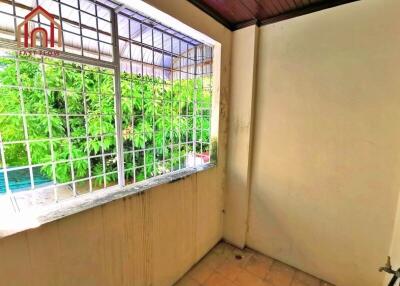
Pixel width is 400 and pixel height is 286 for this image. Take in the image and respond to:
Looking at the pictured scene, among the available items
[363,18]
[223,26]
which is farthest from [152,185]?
[363,18]

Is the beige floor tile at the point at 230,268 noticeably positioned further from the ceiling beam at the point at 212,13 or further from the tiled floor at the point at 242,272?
the ceiling beam at the point at 212,13

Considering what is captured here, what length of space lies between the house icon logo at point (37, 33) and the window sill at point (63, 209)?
890mm

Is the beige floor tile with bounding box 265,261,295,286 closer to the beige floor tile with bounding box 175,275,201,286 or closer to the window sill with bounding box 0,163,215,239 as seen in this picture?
the beige floor tile with bounding box 175,275,201,286

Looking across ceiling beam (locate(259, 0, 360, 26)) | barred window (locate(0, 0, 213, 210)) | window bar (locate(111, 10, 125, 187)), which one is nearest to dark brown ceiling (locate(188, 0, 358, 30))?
ceiling beam (locate(259, 0, 360, 26))

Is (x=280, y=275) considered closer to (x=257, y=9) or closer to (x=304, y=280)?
(x=304, y=280)

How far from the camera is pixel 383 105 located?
5.16 ft

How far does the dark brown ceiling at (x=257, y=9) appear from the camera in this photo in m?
1.72

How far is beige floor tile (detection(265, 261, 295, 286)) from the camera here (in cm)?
194

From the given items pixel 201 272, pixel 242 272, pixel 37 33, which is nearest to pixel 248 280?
pixel 242 272

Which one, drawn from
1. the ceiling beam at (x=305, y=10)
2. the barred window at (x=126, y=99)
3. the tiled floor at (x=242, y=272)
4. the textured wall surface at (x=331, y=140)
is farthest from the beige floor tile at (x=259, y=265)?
the ceiling beam at (x=305, y=10)

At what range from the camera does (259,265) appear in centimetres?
214

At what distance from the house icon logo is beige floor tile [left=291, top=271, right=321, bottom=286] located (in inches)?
108

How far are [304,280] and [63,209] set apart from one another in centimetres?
222

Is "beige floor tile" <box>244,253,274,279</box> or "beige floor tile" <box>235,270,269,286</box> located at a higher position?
"beige floor tile" <box>244,253,274,279</box>
